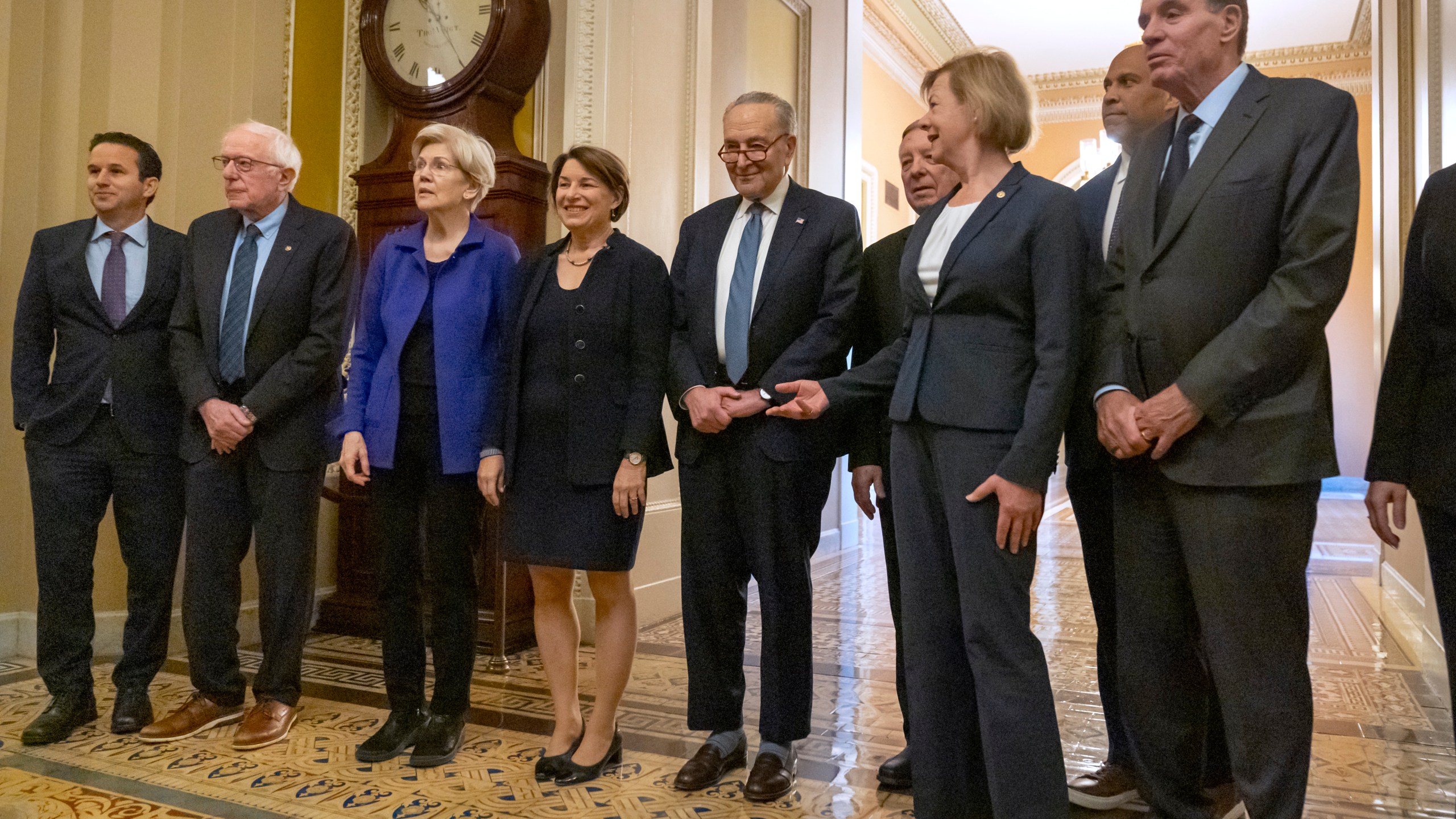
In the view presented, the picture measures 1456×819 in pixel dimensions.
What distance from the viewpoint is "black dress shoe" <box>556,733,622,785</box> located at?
225 centimetres

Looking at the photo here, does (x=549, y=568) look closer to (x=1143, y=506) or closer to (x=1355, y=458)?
(x=1143, y=506)

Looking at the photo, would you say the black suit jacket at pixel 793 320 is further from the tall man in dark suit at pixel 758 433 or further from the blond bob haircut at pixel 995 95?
the blond bob haircut at pixel 995 95

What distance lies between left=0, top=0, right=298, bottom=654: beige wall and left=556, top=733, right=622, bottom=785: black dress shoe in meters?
2.17

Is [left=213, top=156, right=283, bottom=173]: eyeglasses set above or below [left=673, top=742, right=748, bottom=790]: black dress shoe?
above

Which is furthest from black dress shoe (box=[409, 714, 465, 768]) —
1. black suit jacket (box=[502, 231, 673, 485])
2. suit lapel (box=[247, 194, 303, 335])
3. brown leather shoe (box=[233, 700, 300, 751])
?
suit lapel (box=[247, 194, 303, 335])

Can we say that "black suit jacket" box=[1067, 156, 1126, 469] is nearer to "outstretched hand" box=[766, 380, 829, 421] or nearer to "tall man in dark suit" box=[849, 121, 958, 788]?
"tall man in dark suit" box=[849, 121, 958, 788]

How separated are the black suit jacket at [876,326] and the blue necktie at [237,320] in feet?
5.51

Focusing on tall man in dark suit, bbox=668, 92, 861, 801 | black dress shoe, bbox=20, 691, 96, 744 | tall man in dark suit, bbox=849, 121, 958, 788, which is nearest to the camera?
tall man in dark suit, bbox=668, 92, 861, 801

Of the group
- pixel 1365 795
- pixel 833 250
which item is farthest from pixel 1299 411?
pixel 1365 795

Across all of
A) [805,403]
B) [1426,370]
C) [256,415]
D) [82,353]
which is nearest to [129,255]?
[82,353]

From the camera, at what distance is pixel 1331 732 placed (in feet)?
Result: 8.84

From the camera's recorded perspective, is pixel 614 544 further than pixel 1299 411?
Yes

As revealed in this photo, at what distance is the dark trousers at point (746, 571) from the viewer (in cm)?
221

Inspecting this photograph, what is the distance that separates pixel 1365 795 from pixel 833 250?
69.2 inches
